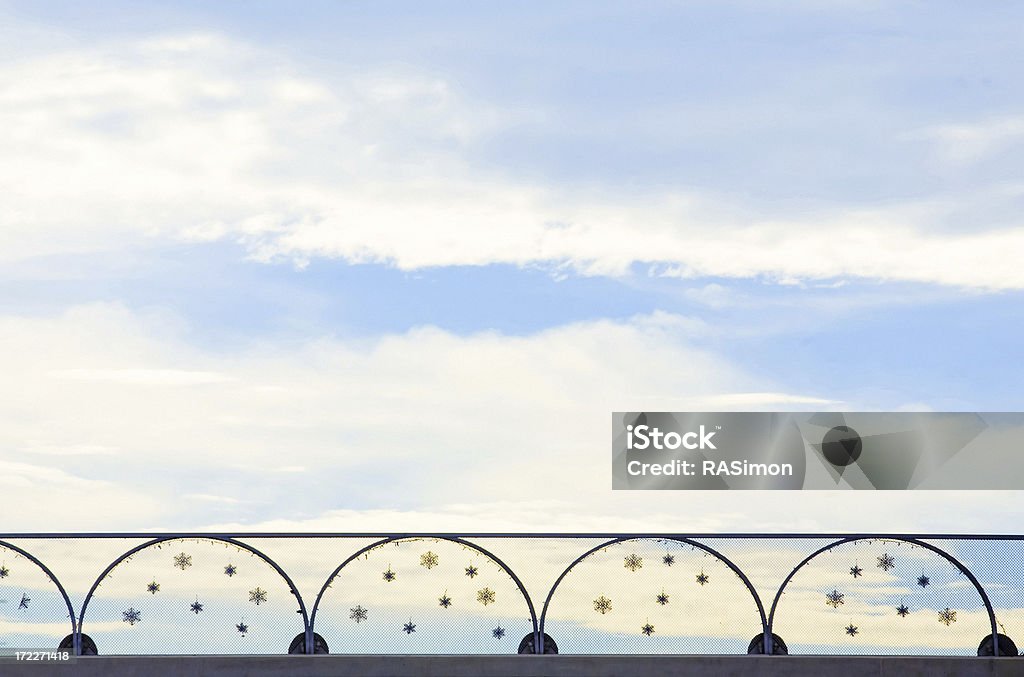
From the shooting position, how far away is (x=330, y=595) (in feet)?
94.3

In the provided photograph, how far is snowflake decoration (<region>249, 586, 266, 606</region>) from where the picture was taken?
28.5 metres

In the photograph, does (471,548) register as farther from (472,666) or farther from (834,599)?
(834,599)

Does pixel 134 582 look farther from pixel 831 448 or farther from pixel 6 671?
pixel 831 448

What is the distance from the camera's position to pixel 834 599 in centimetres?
2853

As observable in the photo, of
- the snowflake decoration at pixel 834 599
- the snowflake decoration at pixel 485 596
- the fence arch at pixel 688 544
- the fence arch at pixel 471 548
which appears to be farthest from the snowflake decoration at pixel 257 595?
the snowflake decoration at pixel 834 599

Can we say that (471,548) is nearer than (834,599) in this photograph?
No

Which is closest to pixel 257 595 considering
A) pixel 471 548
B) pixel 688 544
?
pixel 471 548

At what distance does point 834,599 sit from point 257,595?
1159 centimetres

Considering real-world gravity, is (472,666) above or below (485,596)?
below

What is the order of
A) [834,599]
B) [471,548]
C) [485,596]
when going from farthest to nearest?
[471,548] < [485,596] < [834,599]

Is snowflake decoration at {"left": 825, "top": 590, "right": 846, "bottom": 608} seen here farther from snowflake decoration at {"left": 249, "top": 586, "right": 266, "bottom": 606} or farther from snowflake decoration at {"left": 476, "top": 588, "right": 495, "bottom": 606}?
snowflake decoration at {"left": 249, "top": 586, "right": 266, "bottom": 606}

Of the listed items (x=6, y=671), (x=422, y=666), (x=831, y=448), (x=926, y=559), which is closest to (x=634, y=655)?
(x=422, y=666)

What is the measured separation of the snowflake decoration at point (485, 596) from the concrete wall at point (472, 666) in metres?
1.12

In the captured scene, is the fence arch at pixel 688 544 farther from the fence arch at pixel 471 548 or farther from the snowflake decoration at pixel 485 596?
the snowflake decoration at pixel 485 596
